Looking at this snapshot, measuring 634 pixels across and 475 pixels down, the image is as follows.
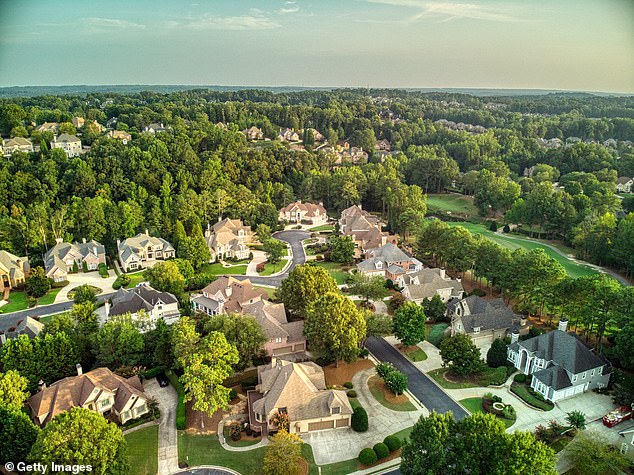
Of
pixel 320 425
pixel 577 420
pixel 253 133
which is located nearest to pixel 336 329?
pixel 320 425

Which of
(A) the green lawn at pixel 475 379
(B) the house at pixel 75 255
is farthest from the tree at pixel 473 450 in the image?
(B) the house at pixel 75 255

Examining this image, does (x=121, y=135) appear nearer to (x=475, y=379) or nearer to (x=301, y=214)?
(x=301, y=214)

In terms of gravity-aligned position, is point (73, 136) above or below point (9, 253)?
above

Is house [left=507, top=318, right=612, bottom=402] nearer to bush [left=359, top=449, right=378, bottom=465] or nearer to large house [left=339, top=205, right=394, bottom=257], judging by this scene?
bush [left=359, top=449, right=378, bottom=465]

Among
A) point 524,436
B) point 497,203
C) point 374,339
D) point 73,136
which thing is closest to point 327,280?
point 374,339

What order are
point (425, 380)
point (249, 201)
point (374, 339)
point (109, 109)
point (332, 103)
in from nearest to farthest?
point (425, 380)
point (374, 339)
point (249, 201)
point (109, 109)
point (332, 103)

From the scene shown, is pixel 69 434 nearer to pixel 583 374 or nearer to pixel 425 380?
pixel 425 380
